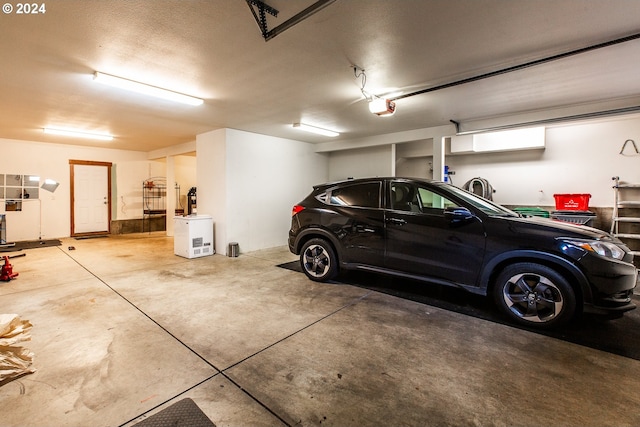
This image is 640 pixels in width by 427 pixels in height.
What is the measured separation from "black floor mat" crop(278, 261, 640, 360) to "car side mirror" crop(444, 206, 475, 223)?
1.00 m

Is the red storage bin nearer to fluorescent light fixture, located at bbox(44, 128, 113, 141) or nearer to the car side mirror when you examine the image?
the car side mirror

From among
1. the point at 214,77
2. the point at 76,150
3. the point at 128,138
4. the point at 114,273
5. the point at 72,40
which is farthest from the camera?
the point at 76,150

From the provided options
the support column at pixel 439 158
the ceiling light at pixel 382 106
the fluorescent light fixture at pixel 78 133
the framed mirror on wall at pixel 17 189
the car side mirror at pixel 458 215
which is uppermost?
the fluorescent light fixture at pixel 78 133

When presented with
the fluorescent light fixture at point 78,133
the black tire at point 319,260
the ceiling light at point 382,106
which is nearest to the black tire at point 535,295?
the black tire at point 319,260

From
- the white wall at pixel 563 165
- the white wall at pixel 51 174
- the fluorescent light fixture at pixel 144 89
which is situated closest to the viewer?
the fluorescent light fixture at pixel 144 89

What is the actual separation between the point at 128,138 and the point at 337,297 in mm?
6546

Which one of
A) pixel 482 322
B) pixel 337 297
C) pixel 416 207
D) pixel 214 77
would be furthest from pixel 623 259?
pixel 214 77

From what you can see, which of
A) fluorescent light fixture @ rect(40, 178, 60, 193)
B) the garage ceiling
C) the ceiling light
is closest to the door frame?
fluorescent light fixture @ rect(40, 178, 60, 193)

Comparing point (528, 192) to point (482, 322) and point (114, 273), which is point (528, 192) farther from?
point (114, 273)

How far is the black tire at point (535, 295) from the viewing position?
8.23 feet

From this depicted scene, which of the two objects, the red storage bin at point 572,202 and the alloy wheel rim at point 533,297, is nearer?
the alloy wheel rim at point 533,297

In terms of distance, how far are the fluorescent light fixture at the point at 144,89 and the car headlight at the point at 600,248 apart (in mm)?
4643

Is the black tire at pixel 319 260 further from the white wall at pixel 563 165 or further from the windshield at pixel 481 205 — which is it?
the white wall at pixel 563 165

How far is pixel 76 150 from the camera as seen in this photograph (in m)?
7.69
